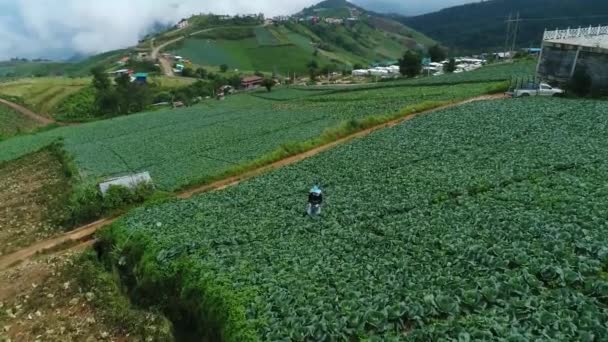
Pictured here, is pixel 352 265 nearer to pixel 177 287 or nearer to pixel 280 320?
pixel 280 320

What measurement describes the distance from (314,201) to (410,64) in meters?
79.0

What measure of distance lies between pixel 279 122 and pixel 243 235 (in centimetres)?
3146

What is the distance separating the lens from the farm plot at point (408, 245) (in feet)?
41.5

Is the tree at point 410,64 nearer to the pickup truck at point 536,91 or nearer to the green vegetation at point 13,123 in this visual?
the pickup truck at point 536,91

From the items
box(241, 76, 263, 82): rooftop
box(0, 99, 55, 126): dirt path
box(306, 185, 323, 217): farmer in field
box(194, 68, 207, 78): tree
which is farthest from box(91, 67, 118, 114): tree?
box(306, 185, 323, 217): farmer in field

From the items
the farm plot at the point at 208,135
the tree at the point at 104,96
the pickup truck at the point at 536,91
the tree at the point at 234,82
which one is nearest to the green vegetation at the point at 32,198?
the farm plot at the point at 208,135

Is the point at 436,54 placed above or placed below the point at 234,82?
above

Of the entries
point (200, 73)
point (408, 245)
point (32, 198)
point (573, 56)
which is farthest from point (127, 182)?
point (200, 73)

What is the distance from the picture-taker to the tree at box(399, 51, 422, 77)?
93.3 meters

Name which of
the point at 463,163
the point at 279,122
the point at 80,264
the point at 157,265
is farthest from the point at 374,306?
the point at 279,122

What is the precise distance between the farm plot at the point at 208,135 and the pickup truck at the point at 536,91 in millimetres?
5197

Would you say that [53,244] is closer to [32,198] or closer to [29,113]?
[32,198]

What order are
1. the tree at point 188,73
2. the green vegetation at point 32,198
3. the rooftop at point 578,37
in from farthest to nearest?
1. the tree at point 188,73
2. the rooftop at point 578,37
3. the green vegetation at point 32,198

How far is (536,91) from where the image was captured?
4491cm
